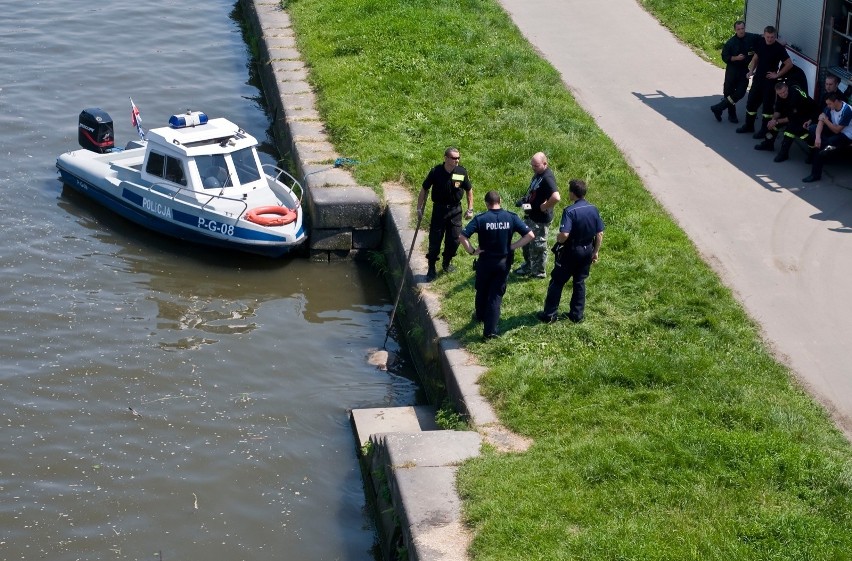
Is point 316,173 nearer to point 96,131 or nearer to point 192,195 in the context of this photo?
point 192,195

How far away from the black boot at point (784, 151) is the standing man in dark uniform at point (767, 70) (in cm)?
71

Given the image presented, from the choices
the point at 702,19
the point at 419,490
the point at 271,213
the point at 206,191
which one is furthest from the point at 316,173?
the point at 702,19

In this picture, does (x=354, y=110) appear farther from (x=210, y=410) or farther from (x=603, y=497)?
(x=603, y=497)

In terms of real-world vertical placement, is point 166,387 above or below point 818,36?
below

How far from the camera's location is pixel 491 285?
12344 mm

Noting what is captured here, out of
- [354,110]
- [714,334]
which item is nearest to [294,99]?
[354,110]

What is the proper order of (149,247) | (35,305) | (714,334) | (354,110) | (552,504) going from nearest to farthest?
1. (552,504)
2. (714,334)
3. (35,305)
4. (149,247)
5. (354,110)

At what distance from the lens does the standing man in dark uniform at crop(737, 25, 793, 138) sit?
698 inches

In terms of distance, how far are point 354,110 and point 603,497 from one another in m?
10.6

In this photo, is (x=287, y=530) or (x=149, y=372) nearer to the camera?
(x=287, y=530)

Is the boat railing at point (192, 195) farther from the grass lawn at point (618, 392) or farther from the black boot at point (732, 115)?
the black boot at point (732, 115)

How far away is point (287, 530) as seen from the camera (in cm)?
1110

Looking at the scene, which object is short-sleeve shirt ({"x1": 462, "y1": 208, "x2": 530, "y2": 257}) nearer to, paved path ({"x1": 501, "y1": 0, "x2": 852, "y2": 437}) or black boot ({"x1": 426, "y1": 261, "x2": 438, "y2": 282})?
black boot ({"x1": 426, "y1": 261, "x2": 438, "y2": 282})

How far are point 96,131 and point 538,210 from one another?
8.15 meters
